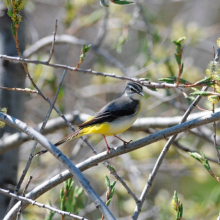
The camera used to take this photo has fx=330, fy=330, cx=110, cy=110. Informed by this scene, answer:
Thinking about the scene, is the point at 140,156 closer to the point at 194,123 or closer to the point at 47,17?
the point at 194,123

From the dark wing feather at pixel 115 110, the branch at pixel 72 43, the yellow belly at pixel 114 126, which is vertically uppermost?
the branch at pixel 72 43

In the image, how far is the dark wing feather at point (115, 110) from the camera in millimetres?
3600

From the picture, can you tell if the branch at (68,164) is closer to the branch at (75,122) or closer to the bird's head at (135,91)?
the branch at (75,122)

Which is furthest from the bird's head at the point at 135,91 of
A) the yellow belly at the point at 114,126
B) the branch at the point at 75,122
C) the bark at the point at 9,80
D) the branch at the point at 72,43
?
the bark at the point at 9,80

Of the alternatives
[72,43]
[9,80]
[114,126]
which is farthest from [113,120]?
[72,43]

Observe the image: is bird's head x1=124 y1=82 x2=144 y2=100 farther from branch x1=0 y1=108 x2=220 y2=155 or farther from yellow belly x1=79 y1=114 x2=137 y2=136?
yellow belly x1=79 y1=114 x2=137 y2=136

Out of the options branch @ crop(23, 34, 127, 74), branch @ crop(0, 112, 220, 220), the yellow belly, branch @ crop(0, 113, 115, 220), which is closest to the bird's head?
branch @ crop(23, 34, 127, 74)

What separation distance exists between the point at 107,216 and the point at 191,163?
4.28 m

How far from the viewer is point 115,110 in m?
3.79

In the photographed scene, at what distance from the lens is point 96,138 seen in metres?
6.59

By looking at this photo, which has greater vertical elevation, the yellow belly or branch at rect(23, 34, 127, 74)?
branch at rect(23, 34, 127, 74)

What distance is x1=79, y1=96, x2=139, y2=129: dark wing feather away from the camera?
3600mm

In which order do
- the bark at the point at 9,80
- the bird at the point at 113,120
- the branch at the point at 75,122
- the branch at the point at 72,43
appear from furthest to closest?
the branch at the point at 72,43, the bark at the point at 9,80, the branch at the point at 75,122, the bird at the point at 113,120

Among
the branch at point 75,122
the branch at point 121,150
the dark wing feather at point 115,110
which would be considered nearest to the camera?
the branch at point 121,150
